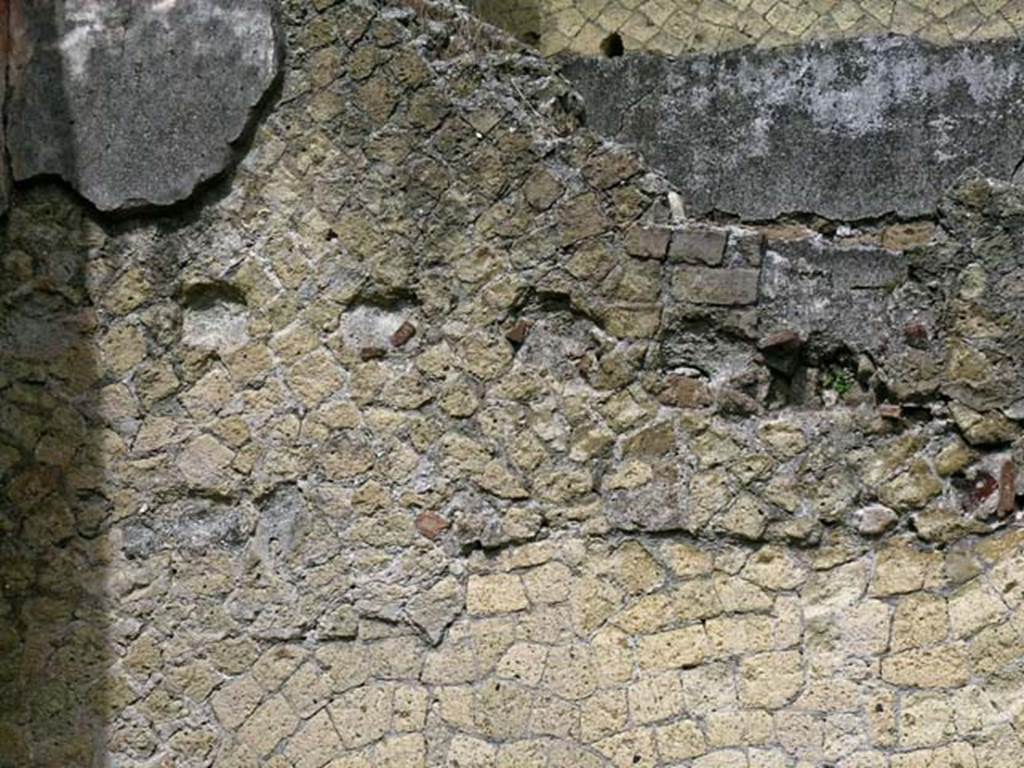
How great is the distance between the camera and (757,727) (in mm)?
4578

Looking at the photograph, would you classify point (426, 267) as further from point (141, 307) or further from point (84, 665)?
point (84, 665)

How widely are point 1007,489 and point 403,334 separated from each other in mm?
1542

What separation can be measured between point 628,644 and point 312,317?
3.86ft

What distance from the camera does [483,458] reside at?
190 inches

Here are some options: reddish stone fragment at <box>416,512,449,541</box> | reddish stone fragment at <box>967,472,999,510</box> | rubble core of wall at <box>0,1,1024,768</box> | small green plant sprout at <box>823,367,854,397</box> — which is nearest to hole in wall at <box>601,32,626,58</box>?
rubble core of wall at <box>0,1,1024,768</box>

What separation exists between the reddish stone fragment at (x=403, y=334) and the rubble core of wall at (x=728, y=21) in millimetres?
2998

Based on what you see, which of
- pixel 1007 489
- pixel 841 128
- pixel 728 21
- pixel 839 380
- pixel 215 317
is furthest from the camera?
pixel 728 21

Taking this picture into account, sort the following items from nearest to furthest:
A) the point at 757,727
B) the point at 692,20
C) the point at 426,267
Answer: the point at 757,727
the point at 426,267
the point at 692,20

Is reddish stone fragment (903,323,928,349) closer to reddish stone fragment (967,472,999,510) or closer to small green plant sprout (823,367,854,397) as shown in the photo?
small green plant sprout (823,367,854,397)

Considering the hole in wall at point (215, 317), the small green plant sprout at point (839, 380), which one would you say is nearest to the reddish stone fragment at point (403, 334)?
the hole in wall at point (215, 317)

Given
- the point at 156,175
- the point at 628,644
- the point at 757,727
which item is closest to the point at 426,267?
the point at 156,175

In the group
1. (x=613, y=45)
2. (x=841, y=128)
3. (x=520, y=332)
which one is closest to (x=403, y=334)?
(x=520, y=332)

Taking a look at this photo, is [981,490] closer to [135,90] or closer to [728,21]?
[135,90]

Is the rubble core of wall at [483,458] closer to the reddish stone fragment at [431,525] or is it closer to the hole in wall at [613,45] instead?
the reddish stone fragment at [431,525]
